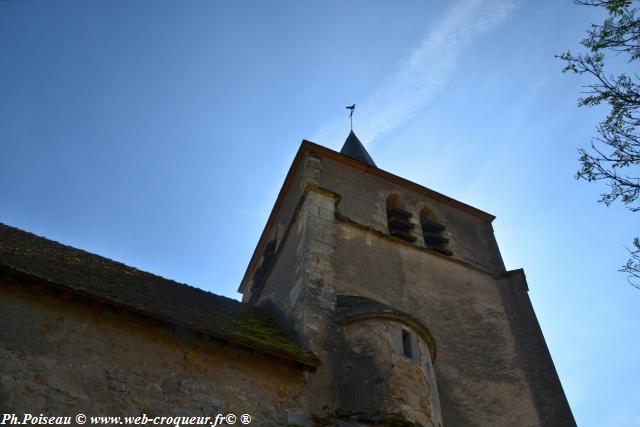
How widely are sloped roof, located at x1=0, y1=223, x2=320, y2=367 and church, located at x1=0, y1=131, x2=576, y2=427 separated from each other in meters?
0.04

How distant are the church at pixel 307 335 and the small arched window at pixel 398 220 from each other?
0.05m

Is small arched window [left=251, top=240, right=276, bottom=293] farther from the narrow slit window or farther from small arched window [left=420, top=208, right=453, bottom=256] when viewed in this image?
the narrow slit window

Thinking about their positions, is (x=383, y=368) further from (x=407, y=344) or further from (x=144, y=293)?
(x=144, y=293)

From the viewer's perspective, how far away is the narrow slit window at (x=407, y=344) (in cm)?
859

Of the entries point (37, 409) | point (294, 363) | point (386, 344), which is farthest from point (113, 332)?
point (386, 344)

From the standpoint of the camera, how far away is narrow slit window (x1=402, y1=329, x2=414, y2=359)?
859cm

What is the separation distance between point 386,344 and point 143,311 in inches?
135

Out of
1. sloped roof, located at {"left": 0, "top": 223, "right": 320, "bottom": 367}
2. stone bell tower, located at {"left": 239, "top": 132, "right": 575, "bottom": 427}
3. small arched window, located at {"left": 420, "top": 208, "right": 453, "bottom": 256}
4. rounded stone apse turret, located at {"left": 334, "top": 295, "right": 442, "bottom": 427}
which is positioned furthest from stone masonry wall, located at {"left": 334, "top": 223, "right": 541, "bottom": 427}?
sloped roof, located at {"left": 0, "top": 223, "right": 320, "bottom": 367}

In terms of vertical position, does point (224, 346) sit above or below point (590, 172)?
below

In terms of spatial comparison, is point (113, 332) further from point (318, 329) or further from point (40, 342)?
point (318, 329)

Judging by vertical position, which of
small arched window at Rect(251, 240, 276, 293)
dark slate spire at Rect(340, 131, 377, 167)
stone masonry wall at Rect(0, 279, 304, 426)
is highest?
dark slate spire at Rect(340, 131, 377, 167)

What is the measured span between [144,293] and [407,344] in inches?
158

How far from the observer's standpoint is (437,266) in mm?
12391

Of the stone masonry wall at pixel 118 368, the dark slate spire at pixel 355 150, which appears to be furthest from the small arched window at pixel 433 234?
the stone masonry wall at pixel 118 368
